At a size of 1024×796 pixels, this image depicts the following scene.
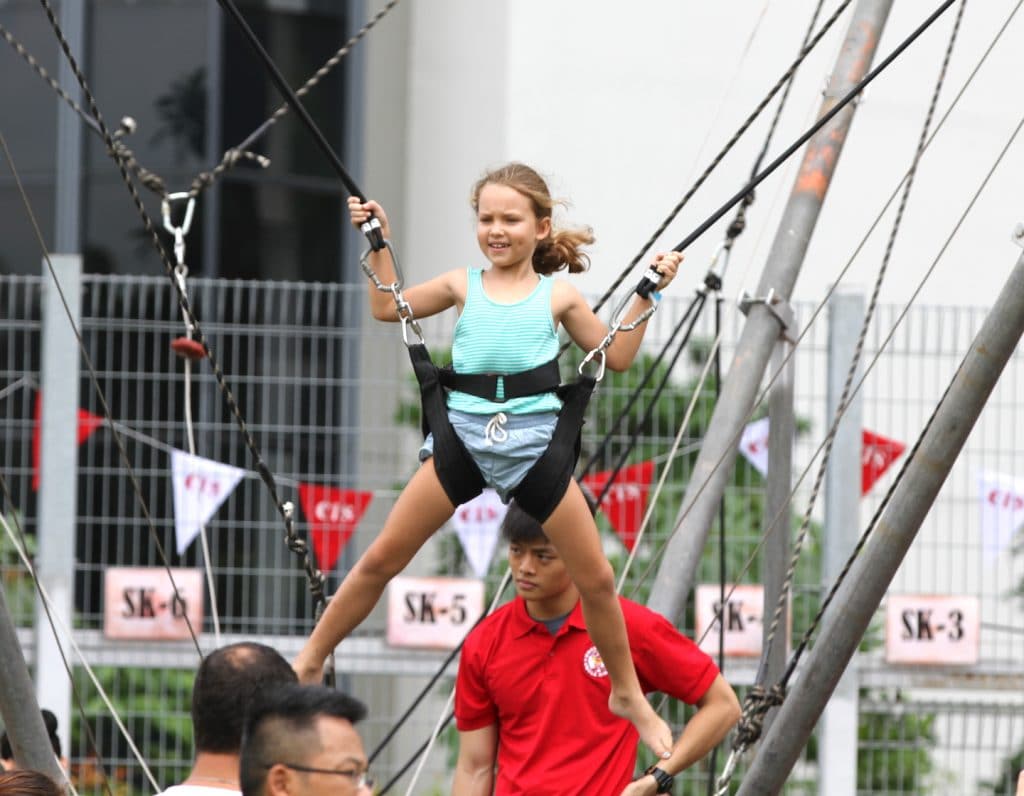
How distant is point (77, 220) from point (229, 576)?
17.0ft

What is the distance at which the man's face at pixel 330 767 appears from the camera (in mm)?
3215

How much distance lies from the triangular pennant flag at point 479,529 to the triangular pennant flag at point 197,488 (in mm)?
955

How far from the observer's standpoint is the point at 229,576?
29.7 feet

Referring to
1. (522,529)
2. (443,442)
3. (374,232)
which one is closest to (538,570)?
(522,529)

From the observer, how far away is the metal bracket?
20.7 ft

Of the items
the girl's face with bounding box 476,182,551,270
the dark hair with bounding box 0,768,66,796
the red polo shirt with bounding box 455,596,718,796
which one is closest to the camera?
the dark hair with bounding box 0,768,66,796

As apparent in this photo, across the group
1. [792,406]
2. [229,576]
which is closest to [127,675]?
[229,576]

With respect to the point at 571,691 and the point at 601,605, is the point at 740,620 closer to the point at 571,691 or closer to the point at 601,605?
the point at 571,691

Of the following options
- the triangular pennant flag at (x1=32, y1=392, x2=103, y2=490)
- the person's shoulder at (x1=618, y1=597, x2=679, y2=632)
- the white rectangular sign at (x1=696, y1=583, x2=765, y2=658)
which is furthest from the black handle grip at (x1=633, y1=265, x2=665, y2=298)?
the triangular pennant flag at (x1=32, y1=392, x2=103, y2=490)

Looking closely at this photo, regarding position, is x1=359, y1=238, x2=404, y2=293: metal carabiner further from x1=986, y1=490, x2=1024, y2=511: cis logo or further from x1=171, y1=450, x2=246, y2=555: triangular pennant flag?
x1=986, y1=490, x2=1024, y2=511: cis logo

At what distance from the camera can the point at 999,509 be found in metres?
8.80

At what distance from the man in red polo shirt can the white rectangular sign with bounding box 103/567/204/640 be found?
146 inches

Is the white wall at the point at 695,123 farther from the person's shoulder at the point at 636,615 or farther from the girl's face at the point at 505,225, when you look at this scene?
the girl's face at the point at 505,225

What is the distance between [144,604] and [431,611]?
3.87ft
